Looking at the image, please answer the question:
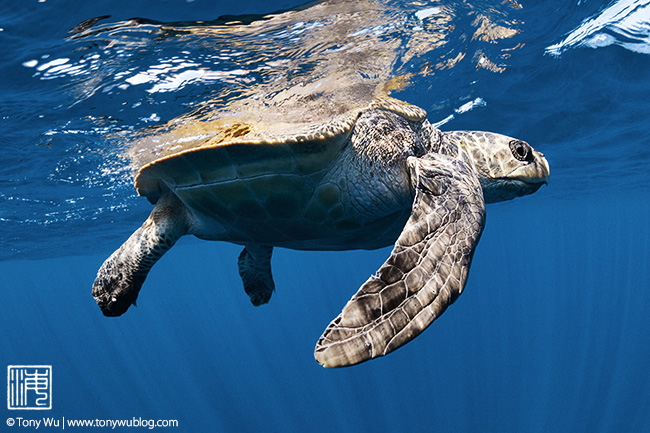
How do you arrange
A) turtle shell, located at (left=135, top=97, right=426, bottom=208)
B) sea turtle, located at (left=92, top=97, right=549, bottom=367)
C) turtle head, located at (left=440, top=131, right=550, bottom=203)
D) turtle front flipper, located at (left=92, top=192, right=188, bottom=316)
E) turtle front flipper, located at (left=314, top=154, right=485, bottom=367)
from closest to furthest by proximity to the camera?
turtle front flipper, located at (left=314, top=154, right=485, bottom=367), sea turtle, located at (left=92, top=97, right=549, bottom=367), turtle shell, located at (left=135, top=97, right=426, bottom=208), turtle head, located at (left=440, top=131, right=550, bottom=203), turtle front flipper, located at (left=92, top=192, right=188, bottom=316)

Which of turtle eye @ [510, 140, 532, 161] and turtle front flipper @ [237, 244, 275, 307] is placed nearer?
turtle eye @ [510, 140, 532, 161]

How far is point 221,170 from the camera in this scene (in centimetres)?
356

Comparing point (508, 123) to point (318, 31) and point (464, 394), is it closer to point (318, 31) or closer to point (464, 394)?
point (318, 31)

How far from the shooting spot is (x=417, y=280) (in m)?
2.32

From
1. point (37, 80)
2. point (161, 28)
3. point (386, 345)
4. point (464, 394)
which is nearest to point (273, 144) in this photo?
point (386, 345)

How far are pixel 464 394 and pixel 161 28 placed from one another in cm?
3758

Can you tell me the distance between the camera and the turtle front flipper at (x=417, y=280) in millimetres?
2082

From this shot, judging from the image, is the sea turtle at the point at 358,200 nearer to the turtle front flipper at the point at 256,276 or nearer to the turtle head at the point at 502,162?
the turtle head at the point at 502,162

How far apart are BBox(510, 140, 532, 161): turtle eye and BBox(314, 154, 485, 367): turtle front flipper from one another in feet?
3.55

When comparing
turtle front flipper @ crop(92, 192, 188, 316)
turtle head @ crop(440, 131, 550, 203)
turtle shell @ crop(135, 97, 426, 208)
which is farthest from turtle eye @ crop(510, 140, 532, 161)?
turtle front flipper @ crop(92, 192, 188, 316)

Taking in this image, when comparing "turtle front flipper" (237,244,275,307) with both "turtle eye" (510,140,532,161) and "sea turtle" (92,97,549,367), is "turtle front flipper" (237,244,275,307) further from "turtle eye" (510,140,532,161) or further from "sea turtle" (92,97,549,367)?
"turtle eye" (510,140,532,161)

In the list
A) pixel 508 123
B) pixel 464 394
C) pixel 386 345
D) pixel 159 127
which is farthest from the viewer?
pixel 464 394

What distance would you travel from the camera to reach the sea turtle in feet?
7.37

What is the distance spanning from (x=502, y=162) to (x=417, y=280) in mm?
2052
